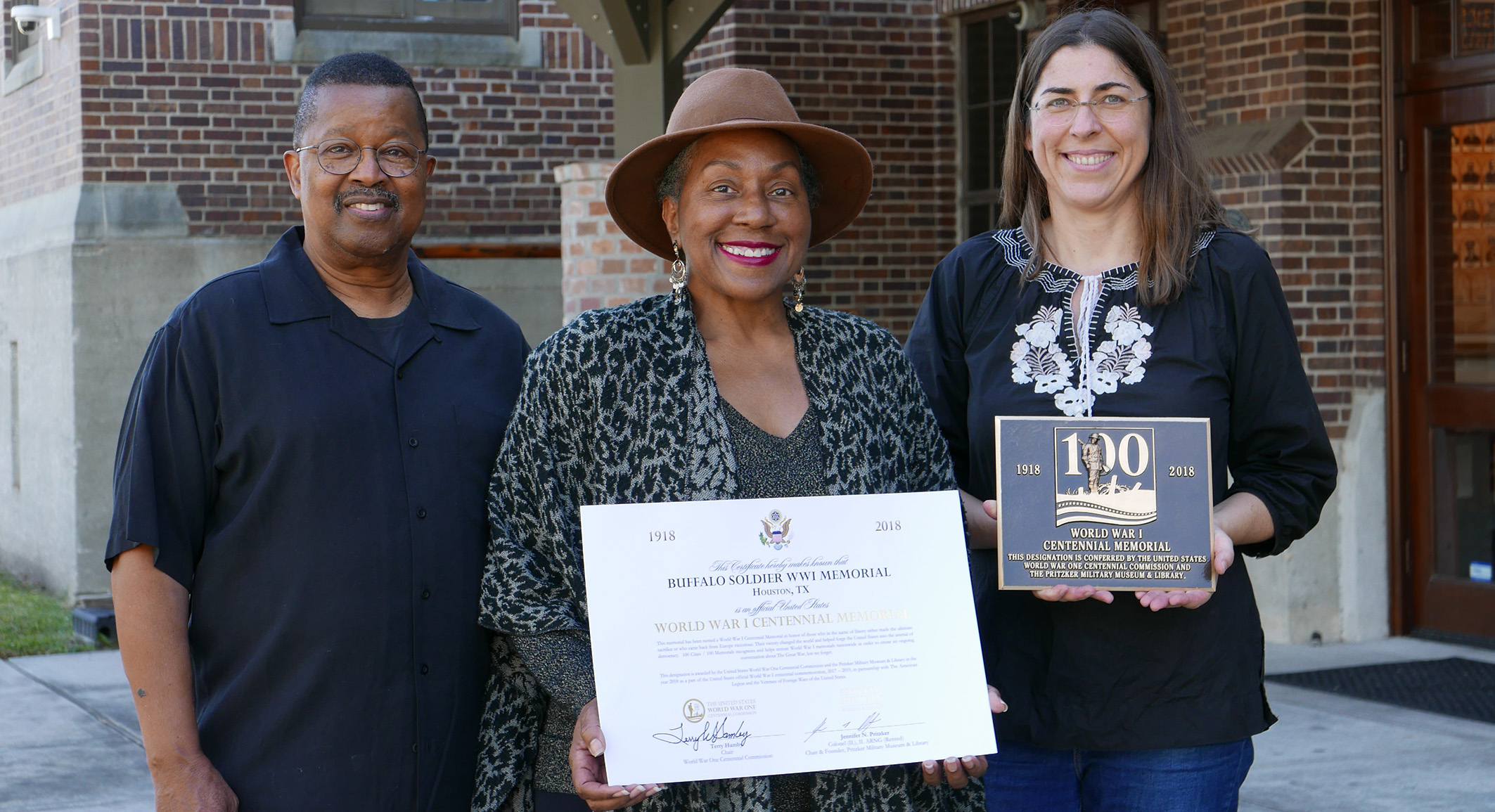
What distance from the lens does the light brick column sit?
7203mm

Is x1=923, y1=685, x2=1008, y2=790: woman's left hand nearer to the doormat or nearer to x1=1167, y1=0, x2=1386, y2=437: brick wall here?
the doormat

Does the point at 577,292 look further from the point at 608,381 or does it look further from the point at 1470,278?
the point at 608,381

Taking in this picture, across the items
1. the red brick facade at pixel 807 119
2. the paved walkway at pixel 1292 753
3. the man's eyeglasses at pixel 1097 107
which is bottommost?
the paved walkway at pixel 1292 753

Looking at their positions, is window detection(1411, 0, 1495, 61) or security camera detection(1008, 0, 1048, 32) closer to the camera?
window detection(1411, 0, 1495, 61)

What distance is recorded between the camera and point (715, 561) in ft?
7.79

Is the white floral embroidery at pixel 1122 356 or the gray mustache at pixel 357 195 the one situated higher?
the gray mustache at pixel 357 195

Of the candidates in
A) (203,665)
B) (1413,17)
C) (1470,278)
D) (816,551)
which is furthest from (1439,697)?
(203,665)

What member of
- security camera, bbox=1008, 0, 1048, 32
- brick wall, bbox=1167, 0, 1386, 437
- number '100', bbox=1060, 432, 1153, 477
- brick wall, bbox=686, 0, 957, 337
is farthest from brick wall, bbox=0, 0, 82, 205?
number '100', bbox=1060, 432, 1153, 477

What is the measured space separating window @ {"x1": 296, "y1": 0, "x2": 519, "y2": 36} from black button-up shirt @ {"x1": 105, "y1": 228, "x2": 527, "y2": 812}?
7.37m

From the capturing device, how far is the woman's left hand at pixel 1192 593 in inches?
101

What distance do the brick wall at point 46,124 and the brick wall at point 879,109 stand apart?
147 inches

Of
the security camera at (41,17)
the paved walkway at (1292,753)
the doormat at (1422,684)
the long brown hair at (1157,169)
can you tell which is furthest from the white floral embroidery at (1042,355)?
the security camera at (41,17)

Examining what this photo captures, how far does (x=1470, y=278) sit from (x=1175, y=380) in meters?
5.60

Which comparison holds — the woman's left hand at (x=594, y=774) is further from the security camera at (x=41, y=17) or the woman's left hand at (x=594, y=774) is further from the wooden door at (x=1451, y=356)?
the security camera at (x=41, y=17)
